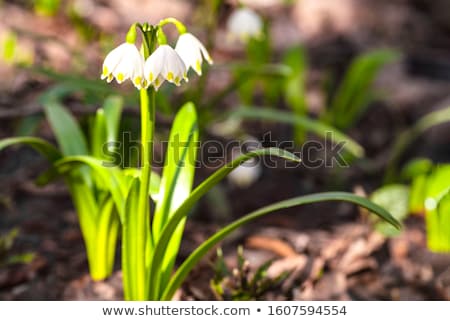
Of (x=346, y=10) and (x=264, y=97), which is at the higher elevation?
(x=346, y=10)

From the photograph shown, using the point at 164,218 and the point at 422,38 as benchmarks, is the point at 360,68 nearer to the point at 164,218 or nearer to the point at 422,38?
the point at 422,38

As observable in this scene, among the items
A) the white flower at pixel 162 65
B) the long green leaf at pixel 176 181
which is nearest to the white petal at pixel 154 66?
the white flower at pixel 162 65

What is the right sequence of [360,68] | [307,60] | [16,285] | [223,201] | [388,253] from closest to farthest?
[16,285] < [388,253] < [223,201] < [360,68] < [307,60]

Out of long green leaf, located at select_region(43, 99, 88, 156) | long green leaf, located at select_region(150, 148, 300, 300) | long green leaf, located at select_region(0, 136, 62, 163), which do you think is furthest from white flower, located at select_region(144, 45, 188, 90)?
long green leaf, located at select_region(43, 99, 88, 156)

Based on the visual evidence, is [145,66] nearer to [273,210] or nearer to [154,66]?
[154,66]

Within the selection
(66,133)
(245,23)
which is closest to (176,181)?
(66,133)

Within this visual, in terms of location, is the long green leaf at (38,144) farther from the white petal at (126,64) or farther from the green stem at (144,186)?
the white petal at (126,64)
